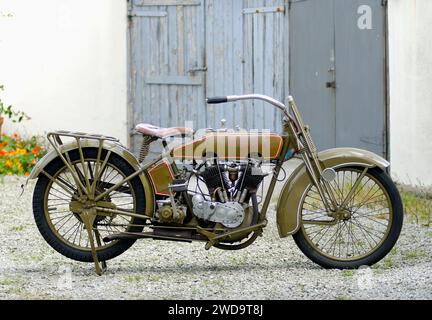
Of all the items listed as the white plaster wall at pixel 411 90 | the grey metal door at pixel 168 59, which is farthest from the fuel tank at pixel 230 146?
the grey metal door at pixel 168 59

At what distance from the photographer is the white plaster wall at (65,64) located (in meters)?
13.3

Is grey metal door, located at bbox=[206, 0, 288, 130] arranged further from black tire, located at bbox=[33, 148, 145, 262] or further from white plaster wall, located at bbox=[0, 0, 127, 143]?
black tire, located at bbox=[33, 148, 145, 262]

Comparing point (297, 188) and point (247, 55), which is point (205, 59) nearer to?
point (247, 55)

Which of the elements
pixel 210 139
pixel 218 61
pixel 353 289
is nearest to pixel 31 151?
pixel 218 61

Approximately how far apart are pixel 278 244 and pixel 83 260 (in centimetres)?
166

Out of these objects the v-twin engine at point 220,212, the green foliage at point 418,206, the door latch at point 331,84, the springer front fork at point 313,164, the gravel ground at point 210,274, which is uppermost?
the door latch at point 331,84

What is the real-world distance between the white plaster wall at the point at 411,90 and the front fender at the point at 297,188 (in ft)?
12.8

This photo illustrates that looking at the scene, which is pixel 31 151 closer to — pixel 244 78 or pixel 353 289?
pixel 244 78

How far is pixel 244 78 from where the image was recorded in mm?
13000

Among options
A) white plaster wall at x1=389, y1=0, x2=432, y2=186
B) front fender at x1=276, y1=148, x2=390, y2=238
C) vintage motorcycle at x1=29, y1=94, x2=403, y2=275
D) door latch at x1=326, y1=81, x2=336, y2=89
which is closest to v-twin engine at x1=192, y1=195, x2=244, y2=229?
vintage motorcycle at x1=29, y1=94, x2=403, y2=275

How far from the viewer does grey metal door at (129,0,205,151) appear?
43.1 ft

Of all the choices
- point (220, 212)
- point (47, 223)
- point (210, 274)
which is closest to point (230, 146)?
point (220, 212)

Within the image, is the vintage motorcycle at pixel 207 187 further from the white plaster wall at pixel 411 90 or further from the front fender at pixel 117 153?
the white plaster wall at pixel 411 90
